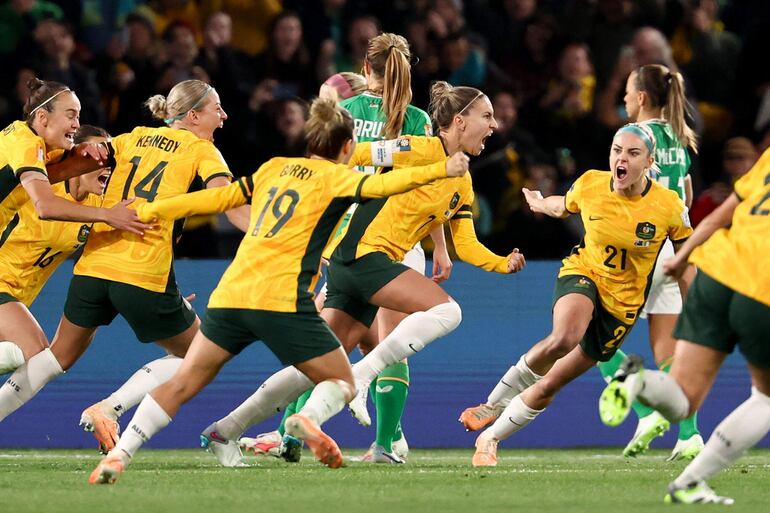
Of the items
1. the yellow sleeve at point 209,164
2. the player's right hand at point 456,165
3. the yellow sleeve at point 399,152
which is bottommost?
the yellow sleeve at point 209,164

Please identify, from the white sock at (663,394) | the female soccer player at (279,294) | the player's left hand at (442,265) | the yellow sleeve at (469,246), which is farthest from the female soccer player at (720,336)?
the player's left hand at (442,265)

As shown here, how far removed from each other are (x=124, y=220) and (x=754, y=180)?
3349mm

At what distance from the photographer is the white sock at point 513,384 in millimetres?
8648

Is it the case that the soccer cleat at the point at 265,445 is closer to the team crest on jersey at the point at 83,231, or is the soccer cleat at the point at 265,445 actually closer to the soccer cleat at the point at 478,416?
the soccer cleat at the point at 478,416

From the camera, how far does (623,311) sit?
845 centimetres

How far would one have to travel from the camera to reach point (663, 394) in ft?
19.8

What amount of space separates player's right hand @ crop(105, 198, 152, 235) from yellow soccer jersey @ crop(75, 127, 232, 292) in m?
0.21

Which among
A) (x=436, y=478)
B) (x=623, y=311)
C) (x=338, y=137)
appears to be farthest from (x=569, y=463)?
(x=338, y=137)

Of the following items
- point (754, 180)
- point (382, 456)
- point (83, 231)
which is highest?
point (754, 180)

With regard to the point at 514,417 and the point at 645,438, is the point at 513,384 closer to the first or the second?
the point at 514,417

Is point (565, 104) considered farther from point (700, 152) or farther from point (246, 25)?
point (246, 25)

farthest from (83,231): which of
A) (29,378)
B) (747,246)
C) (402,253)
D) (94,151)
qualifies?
(747,246)

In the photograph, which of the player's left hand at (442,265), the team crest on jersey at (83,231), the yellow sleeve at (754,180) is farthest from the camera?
the player's left hand at (442,265)

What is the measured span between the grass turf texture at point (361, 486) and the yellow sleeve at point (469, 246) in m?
1.19
